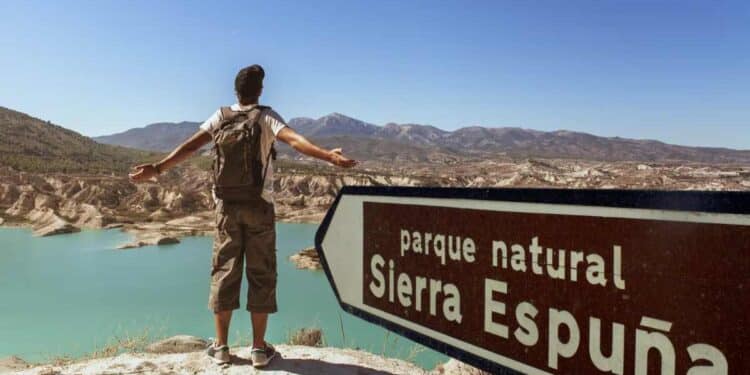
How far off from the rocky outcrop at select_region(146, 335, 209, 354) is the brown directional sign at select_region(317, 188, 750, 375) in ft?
8.19

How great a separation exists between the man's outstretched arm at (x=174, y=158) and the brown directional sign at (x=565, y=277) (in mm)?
1196

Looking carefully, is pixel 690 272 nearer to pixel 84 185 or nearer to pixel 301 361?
pixel 301 361

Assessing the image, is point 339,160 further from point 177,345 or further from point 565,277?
point 177,345

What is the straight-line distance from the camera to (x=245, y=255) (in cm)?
227

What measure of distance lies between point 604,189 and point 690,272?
20 centimetres

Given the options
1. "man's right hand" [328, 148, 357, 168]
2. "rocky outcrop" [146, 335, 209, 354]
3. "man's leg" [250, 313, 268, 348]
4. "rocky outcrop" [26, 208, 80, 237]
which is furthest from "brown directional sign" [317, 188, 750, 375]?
"rocky outcrop" [26, 208, 80, 237]

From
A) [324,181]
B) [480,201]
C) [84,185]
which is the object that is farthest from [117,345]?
[324,181]

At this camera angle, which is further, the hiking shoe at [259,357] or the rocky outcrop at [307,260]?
the rocky outcrop at [307,260]

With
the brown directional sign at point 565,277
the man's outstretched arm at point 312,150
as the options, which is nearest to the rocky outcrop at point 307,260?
the man's outstretched arm at point 312,150

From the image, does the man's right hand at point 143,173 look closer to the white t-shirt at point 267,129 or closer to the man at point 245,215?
the man at point 245,215

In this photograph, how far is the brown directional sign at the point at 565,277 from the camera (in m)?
0.75

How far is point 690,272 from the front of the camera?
779 mm

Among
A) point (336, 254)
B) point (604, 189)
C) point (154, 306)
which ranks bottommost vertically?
point (154, 306)

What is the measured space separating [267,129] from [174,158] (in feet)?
1.70
